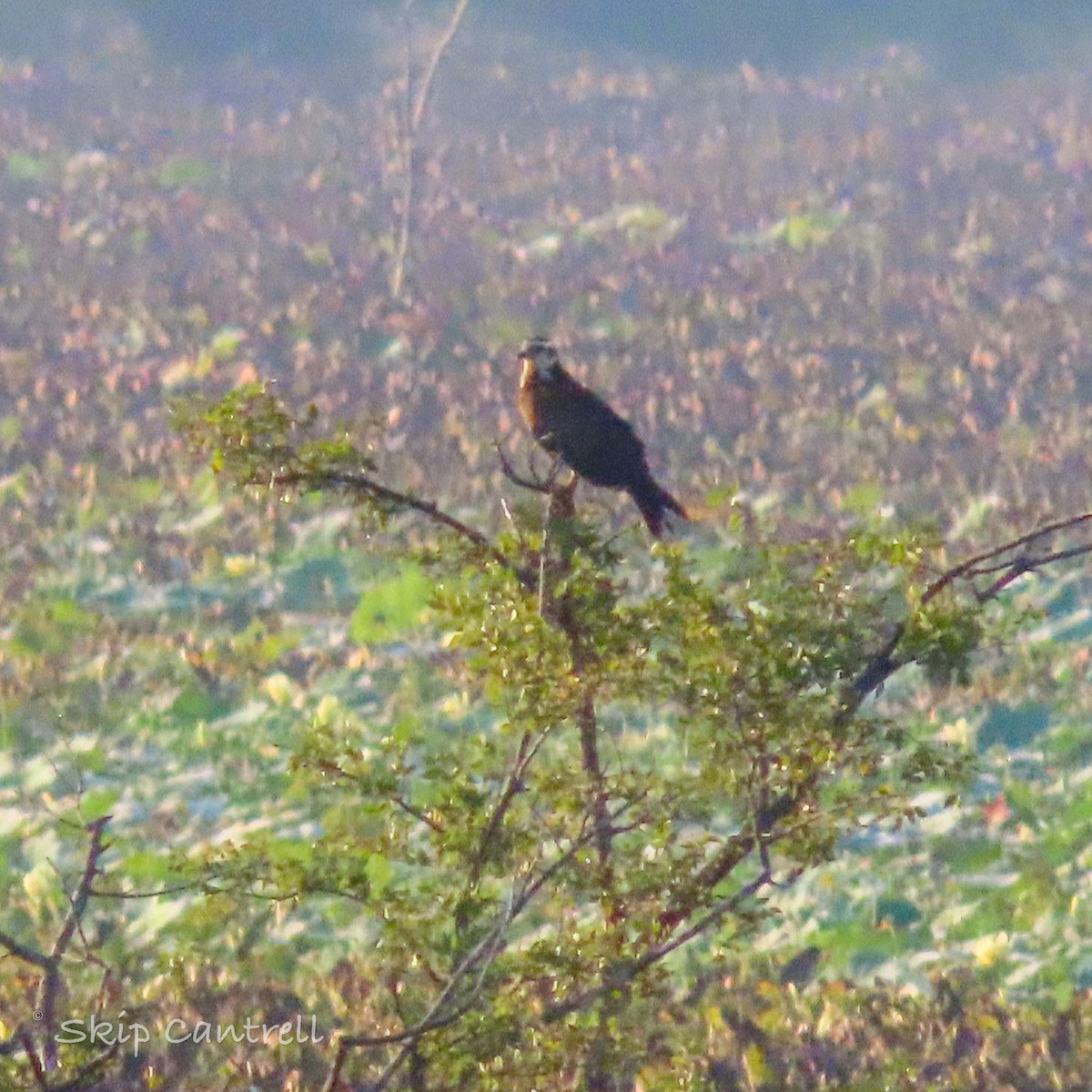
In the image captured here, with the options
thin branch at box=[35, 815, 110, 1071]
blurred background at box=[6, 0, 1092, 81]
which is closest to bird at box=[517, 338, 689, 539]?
thin branch at box=[35, 815, 110, 1071]

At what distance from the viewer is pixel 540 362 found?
6.09 metres

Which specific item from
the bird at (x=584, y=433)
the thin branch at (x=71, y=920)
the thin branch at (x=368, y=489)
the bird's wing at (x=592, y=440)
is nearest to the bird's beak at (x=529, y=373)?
the bird at (x=584, y=433)

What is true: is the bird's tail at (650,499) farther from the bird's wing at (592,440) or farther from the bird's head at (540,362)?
the bird's head at (540,362)

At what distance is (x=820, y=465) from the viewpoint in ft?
49.6

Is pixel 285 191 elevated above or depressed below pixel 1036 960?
above

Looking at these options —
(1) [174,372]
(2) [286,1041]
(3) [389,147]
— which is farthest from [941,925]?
(3) [389,147]

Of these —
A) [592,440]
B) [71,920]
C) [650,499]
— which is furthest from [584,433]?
[71,920]

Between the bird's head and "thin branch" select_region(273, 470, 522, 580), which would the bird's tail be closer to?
the bird's head

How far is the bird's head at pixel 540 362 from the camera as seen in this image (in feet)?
19.8

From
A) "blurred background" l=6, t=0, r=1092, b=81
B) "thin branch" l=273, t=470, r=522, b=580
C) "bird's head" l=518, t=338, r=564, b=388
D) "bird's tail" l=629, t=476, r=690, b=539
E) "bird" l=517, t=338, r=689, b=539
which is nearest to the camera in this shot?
"thin branch" l=273, t=470, r=522, b=580

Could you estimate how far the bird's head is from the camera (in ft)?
19.8

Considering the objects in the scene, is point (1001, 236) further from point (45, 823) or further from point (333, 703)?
point (45, 823)

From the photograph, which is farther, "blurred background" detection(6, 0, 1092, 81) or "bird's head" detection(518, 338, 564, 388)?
"blurred background" detection(6, 0, 1092, 81)

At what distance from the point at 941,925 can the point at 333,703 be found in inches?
139
